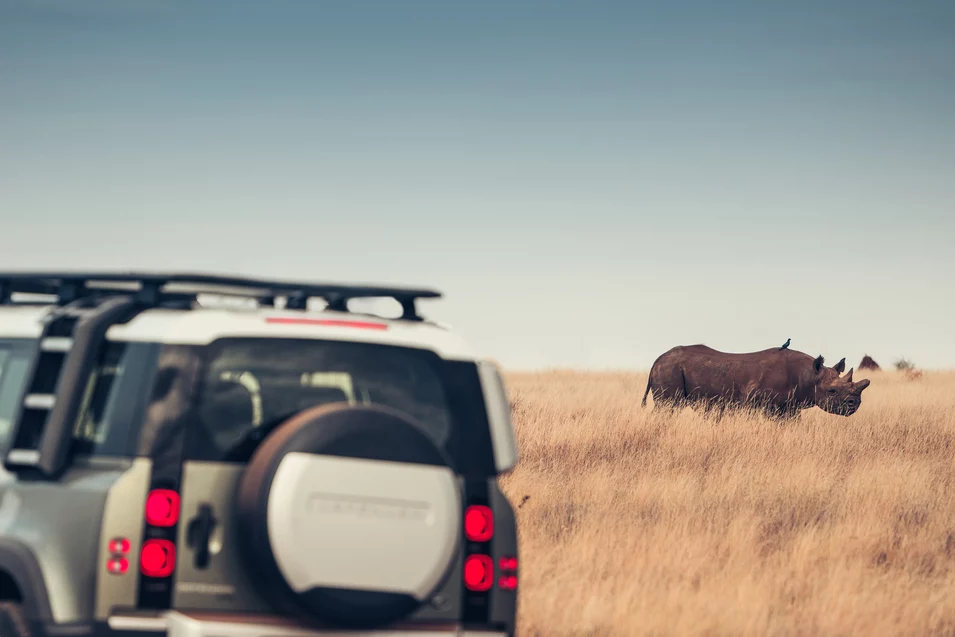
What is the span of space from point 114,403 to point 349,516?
1014 mm

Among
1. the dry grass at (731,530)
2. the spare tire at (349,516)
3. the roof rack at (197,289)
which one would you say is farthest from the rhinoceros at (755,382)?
the spare tire at (349,516)

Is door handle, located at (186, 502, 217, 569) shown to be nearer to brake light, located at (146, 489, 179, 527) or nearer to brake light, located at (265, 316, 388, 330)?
brake light, located at (146, 489, 179, 527)

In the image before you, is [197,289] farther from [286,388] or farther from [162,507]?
[162,507]

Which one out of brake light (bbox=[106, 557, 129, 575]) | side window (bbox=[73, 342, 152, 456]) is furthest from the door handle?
side window (bbox=[73, 342, 152, 456])

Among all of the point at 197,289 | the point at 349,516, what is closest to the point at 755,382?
the point at 197,289

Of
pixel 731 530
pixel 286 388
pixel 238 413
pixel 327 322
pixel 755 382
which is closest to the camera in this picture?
pixel 238 413

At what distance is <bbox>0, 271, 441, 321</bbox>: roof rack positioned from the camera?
17.2 feet

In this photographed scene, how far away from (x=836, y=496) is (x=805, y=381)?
12.3m

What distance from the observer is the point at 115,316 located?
507cm

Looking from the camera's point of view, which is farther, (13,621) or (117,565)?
(13,621)

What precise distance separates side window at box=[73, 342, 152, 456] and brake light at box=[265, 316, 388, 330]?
51cm

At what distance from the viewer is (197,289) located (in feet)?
17.4

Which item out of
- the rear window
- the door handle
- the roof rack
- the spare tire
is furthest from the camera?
the roof rack

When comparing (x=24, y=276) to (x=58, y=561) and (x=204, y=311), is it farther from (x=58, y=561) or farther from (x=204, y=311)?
(x=58, y=561)
